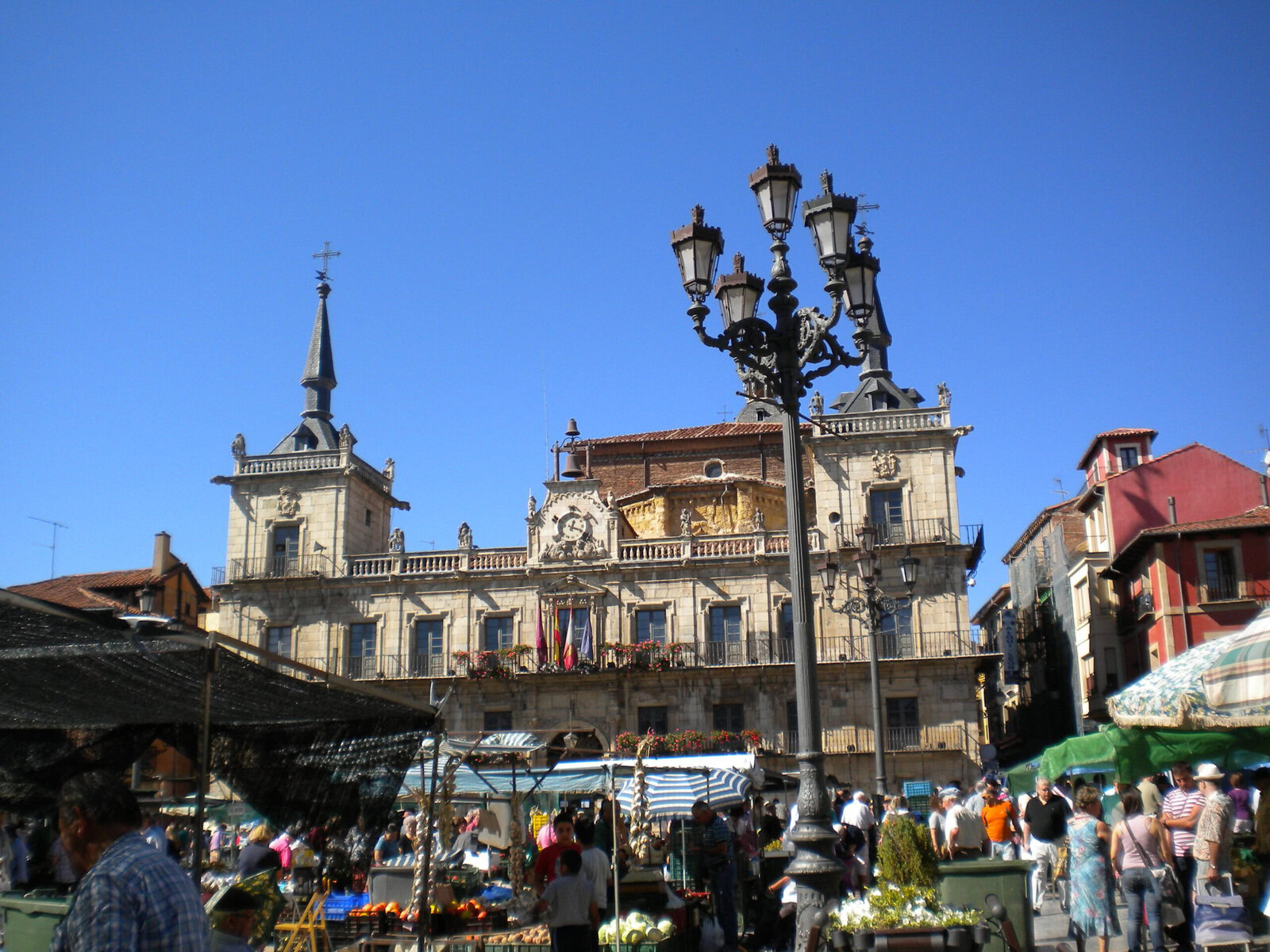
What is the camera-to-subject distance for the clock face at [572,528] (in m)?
38.1

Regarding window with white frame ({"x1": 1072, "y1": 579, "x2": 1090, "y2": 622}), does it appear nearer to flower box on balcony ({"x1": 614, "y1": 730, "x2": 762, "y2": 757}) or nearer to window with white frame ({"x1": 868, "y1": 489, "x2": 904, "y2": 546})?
window with white frame ({"x1": 868, "y1": 489, "x2": 904, "y2": 546})

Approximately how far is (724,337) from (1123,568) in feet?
99.3

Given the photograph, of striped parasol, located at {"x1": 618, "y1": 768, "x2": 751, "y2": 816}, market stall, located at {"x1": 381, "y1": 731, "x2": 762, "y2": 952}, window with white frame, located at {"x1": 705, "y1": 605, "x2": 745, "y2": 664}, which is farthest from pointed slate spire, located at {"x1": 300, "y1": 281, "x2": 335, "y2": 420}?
striped parasol, located at {"x1": 618, "y1": 768, "x2": 751, "y2": 816}

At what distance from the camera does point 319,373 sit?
45.3 meters

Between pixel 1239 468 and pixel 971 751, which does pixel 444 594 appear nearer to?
pixel 971 751

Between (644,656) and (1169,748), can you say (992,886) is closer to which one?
(1169,748)

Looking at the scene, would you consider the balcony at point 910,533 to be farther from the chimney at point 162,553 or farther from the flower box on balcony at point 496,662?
the chimney at point 162,553

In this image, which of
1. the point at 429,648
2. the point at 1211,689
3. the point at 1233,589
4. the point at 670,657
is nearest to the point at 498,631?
the point at 429,648

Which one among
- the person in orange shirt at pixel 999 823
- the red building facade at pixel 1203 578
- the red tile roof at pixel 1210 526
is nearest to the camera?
the person in orange shirt at pixel 999 823

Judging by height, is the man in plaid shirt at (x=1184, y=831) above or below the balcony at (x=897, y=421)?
below

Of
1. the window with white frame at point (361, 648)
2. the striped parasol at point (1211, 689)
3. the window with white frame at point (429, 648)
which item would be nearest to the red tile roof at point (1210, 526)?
the striped parasol at point (1211, 689)

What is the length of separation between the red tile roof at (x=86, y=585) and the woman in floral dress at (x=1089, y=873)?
1500 inches

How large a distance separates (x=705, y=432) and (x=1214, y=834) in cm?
3611

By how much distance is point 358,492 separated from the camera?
136 feet
